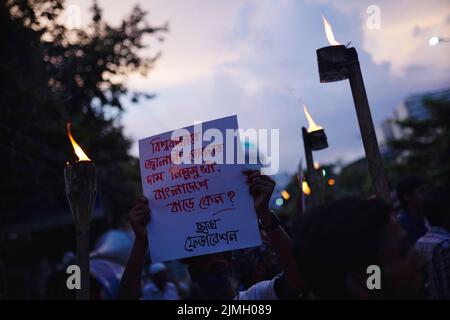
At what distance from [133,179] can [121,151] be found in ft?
31.2

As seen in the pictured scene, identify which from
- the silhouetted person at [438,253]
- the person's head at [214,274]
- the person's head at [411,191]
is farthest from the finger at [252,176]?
the person's head at [411,191]

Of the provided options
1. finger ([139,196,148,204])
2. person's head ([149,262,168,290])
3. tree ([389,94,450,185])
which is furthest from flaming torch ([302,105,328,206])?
tree ([389,94,450,185])

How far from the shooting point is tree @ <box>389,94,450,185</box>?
31.8m

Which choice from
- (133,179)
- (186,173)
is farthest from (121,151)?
(186,173)

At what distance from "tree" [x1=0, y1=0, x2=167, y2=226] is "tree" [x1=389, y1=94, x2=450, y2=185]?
74.2 feet

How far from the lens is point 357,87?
3066 mm

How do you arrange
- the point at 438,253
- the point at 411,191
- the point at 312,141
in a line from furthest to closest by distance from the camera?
the point at 411,191 → the point at 312,141 → the point at 438,253

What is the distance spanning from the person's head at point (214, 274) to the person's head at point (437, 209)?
74.7 inches

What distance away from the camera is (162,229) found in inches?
119

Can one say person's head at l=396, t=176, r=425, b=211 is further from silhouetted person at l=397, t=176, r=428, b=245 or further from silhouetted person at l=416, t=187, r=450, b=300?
silhouetted person at l=416, t=187, r=450, b=300

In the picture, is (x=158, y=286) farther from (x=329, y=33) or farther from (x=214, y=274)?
(x=329, y=33)

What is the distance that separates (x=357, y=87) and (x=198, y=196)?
115cm

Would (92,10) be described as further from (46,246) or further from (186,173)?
(186,173)

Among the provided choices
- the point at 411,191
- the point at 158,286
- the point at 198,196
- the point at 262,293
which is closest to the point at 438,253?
the point at 262,293
